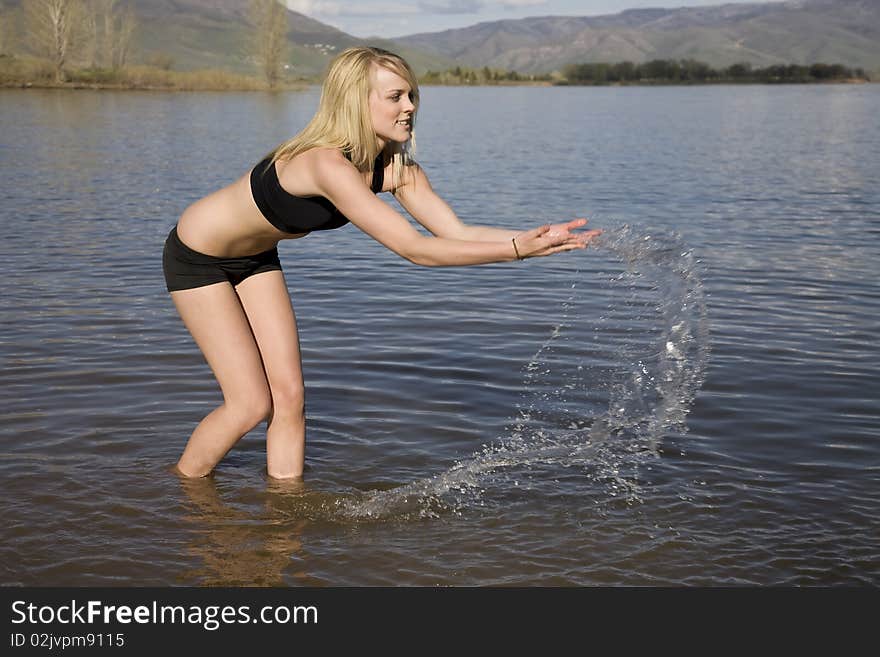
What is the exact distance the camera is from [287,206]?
4734mm

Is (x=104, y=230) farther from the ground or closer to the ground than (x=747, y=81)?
closer to the ground

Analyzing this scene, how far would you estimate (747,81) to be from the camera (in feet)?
431

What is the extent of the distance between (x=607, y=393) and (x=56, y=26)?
82898mm

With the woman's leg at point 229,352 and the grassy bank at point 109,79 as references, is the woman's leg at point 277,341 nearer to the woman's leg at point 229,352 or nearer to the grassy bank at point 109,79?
the woman's leg at point 229,352

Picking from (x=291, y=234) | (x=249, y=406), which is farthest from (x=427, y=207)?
(x=249, y=406)

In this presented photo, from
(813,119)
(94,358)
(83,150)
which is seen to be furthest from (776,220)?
(813,119)

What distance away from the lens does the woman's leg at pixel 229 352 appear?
5262 millimetres

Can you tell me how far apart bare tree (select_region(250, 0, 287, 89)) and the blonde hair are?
311 ft

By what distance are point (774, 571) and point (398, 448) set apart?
2.54 meters

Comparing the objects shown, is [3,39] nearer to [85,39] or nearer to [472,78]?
[85,39]

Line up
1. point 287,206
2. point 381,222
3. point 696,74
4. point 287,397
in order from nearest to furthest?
1. point 381,222
2. point 287,206
3. point 287,397
4. point 696,74

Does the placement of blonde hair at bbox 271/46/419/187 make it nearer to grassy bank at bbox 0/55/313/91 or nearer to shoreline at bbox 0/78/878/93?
shoreline at bbox 0/78/878/93

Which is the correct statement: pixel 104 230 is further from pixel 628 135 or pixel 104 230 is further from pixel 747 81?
pixel 747 81

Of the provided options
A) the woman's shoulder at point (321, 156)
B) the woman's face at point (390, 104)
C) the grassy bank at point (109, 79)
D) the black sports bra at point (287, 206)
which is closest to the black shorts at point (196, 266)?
the black sports bra at point (287, 206)
